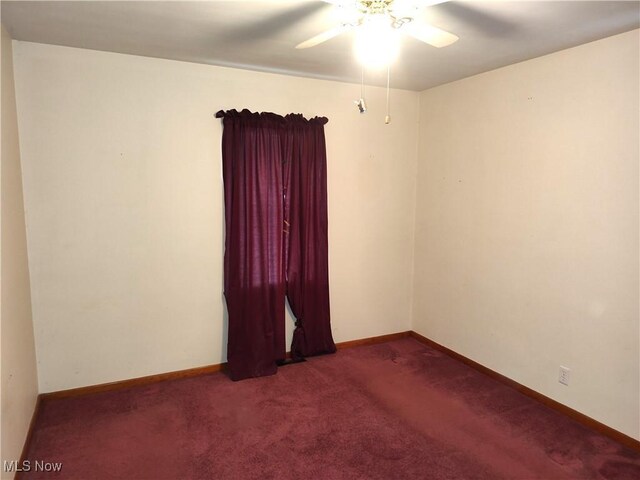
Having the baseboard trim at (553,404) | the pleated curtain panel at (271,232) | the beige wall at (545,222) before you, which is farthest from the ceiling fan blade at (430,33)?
the baseboard trim at (553,404)

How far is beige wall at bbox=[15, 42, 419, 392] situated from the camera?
2.81 meters

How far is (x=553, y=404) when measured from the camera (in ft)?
9.63

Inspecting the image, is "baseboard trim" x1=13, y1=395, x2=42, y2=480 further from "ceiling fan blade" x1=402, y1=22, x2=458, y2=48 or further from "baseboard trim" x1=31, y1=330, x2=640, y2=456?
"ceiling fan blade" x1=402, y1=22, x2=458, y2=48

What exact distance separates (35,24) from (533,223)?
11.0 ft

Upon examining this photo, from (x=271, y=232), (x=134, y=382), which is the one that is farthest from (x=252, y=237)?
(x=134, y=382)

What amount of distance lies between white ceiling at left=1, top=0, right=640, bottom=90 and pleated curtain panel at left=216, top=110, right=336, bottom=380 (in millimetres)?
541

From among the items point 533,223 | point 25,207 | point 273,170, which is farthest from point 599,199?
point 25,207

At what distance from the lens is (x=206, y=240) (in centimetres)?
332

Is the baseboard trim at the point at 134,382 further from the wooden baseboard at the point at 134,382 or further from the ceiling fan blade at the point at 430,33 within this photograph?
the ceiling fan blade at the point at 430,33

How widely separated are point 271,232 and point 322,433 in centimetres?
154

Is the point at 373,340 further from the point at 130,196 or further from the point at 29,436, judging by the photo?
the point at 29,436

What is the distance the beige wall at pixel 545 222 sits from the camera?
8.23 feet

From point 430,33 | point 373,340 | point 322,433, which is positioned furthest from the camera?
point 373,340

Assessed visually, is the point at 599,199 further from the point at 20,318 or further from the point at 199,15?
the point at 20,318
